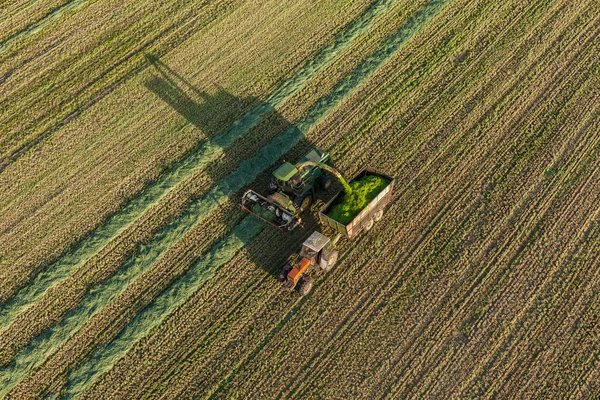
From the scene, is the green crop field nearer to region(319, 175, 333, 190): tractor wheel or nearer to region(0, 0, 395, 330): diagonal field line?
region(0, 0, 395, 330): diagonal field line

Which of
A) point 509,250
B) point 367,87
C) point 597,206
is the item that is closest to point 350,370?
point 509,250

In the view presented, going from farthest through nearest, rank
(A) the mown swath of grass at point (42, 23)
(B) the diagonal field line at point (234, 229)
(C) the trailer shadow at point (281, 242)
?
(A) the mown swath of grass at point (42, 23), (C) the trailer shadow at point (281, 242), (B) the diagonal field line at point (234, 229)

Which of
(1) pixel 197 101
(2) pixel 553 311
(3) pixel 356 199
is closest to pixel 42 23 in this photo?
(1) pixel 197 101

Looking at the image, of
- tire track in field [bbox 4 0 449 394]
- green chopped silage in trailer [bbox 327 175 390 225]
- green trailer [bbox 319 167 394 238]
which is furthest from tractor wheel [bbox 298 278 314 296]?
tire track in field [bbox 4 0 449 394]

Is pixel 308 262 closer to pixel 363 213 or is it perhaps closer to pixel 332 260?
pixel 332 260

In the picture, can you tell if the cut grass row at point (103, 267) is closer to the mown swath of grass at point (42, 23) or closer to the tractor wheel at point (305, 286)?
the tractor wheel at point (305, 286)

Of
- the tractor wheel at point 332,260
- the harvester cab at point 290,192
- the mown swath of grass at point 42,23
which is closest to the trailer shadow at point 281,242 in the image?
the harvester cab at point 290,192
